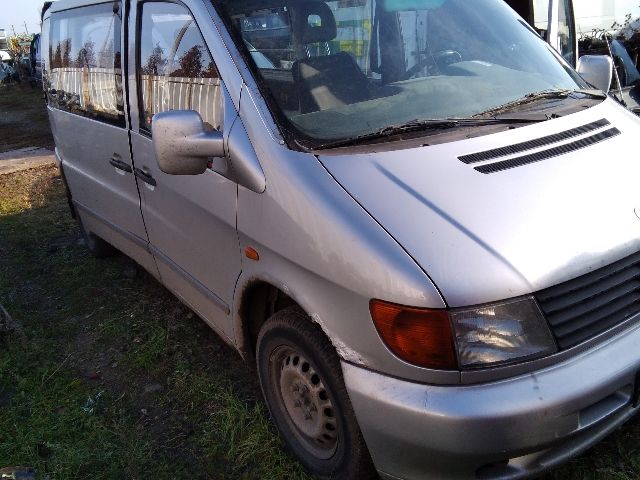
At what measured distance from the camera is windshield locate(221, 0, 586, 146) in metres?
2.43

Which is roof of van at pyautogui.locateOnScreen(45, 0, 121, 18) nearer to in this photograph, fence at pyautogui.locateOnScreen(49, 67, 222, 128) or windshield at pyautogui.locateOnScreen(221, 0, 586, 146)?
fence at pyautogui.locateOnScreen(49, 67, 222, 128)

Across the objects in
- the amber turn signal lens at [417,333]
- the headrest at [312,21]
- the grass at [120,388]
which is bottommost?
the grass at [120,388]

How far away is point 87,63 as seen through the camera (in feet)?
13.0

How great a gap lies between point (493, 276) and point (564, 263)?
0.79 ft

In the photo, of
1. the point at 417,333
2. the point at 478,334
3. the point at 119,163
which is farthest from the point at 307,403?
the point at 119,163

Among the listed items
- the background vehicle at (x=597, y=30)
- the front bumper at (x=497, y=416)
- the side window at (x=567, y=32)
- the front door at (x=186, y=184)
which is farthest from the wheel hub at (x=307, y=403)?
the side window at (x=567, y=32)

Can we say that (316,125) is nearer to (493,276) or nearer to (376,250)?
(376,250)

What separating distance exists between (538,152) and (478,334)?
80 centimetres

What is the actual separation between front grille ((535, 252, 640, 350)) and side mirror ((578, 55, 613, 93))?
5.55ft

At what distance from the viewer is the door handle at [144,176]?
312cm

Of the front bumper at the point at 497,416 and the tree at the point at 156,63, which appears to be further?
the tree at the point at 156,63

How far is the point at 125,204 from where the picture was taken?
361 centimetres

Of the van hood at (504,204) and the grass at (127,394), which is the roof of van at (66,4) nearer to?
the grass at (127,394)

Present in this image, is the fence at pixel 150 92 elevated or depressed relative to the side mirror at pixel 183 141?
elevated
